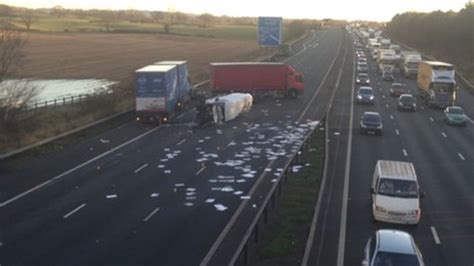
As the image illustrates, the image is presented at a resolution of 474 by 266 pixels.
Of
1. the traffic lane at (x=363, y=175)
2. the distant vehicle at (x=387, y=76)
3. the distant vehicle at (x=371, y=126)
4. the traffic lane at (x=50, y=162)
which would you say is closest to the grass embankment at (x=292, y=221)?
the traffic lane at (x=363, y=175)

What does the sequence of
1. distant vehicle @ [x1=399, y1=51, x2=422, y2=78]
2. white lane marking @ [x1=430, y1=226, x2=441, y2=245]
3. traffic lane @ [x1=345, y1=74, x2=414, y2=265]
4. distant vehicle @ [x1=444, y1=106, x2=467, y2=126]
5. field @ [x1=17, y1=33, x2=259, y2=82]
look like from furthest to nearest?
distant vehicle @ [x1=399, y1=51, x2=422, y2=78], field @ [x1=17, y1=33, x2=259, y2=82], distant vehicle @ [x1=444, y1=106, x2=467, y2=126], white lane marking @ [x1=430, y1=226, x2=441, y2=245], traffic lane @ [x1=345, y1=74, x2=414, y2=265]

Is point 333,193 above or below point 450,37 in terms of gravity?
below

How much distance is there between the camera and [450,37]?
112 metres

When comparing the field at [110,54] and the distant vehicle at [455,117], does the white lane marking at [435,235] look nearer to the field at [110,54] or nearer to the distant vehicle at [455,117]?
the distant vehicle at [455,117]

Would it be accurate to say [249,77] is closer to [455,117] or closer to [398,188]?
[455,117]

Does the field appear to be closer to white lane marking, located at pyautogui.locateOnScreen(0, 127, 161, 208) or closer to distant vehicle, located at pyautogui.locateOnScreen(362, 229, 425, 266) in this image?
white lane marking, located at pyautogui.locateOnScreen(0, 127, 161, 208)

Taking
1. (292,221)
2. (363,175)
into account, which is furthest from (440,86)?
(292,221)

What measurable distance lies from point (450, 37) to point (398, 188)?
320 feet

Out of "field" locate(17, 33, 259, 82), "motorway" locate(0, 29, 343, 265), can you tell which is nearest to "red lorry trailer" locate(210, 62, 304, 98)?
"field" locate(17, 33, 259, 82)

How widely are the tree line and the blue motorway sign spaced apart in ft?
80.1

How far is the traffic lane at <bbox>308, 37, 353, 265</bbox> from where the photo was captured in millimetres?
17906

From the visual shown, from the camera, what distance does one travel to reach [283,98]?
59.9 metres

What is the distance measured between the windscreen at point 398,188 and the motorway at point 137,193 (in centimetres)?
425

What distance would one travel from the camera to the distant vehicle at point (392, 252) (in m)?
14.7
